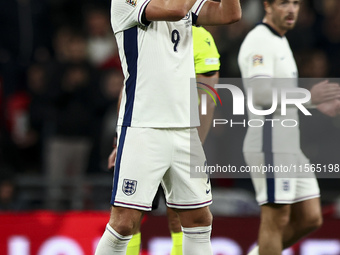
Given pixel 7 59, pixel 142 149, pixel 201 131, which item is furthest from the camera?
pixel 7 59

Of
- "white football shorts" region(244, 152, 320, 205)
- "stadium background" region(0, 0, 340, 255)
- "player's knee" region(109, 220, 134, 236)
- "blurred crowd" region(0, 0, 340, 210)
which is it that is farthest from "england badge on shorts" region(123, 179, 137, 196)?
"blurred crowd" region(0, 0, 340, 210)

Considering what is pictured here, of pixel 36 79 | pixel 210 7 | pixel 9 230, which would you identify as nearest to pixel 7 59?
pixel 36 79

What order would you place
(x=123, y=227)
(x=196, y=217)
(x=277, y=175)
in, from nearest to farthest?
1. (x=123, y=227)
2. (x=196, y=217)
3. (x=277, y=175)

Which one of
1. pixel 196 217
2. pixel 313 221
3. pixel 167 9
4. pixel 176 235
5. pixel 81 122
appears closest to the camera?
pixel 167 9

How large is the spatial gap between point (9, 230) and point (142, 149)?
2501mm

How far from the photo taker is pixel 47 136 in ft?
26.5

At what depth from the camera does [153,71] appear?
4039 mm

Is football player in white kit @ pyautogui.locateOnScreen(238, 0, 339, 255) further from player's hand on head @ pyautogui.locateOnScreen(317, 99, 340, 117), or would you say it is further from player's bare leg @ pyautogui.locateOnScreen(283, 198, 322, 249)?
player's hand on head @ pyautogui.locateOnScreen(317, 99, 340, 117)

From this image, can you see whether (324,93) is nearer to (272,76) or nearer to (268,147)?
(272,76)

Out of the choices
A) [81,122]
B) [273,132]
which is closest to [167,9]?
[273,132]

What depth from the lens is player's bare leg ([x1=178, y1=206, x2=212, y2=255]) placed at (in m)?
4.14

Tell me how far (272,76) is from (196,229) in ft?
4.55

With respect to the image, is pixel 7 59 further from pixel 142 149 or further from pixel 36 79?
pixel 142 149

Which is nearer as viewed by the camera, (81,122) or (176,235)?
(176,235)
